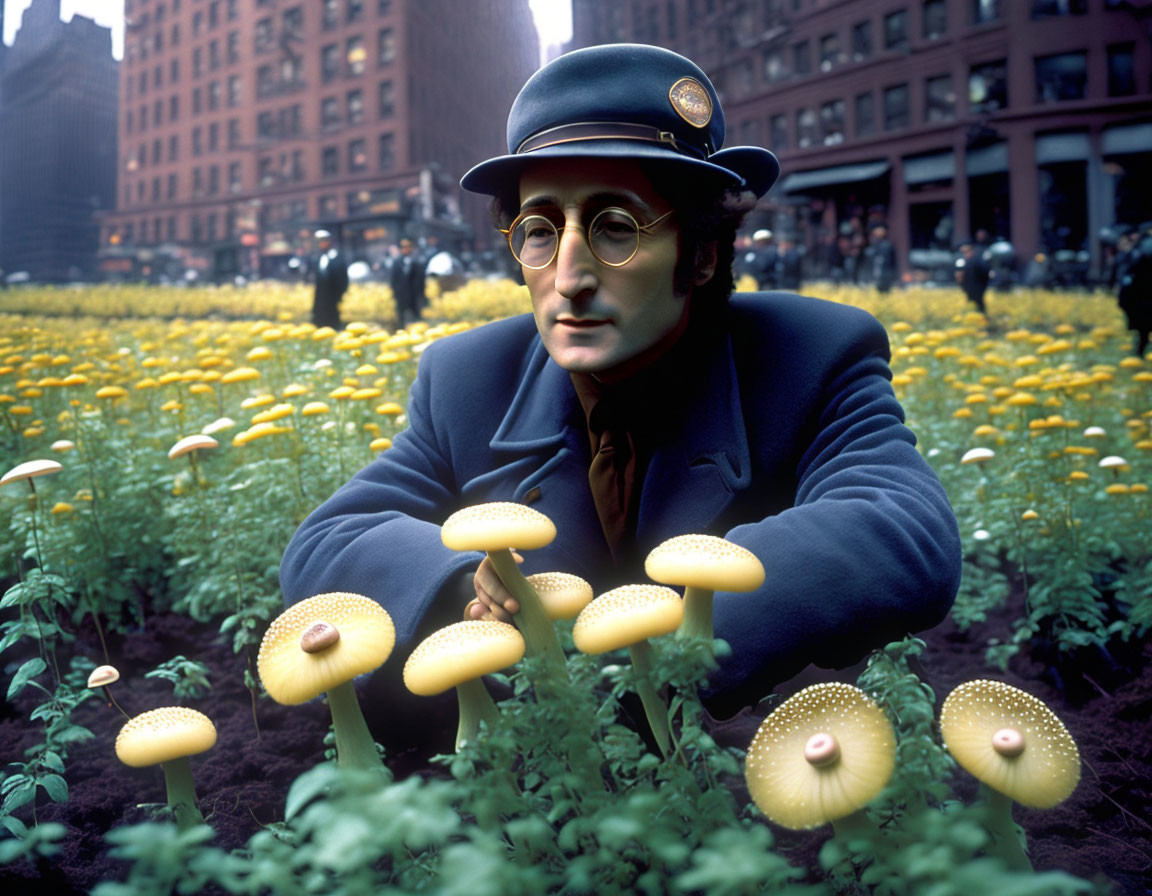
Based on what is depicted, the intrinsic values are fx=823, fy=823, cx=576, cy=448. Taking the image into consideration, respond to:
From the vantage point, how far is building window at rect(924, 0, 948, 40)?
20.9 m

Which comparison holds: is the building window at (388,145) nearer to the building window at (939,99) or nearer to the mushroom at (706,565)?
the mushroom at (706,565)

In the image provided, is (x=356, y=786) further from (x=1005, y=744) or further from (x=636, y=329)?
(x=636, y=329)

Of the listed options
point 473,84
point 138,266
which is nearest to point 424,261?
point 138,266

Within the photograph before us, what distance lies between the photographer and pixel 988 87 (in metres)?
21.5

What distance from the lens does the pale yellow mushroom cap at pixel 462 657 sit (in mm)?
1097

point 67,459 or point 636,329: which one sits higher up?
point 636,329

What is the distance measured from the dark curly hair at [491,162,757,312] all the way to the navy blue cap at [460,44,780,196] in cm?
4

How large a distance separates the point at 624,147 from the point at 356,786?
4.11 feet

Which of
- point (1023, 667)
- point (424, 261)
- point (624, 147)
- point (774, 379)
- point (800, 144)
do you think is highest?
point (800, 144)

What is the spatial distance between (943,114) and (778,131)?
5.65 m

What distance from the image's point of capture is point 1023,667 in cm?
284

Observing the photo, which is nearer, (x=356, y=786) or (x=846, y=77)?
(x=356, y=786)

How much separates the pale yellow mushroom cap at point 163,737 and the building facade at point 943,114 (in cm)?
1459

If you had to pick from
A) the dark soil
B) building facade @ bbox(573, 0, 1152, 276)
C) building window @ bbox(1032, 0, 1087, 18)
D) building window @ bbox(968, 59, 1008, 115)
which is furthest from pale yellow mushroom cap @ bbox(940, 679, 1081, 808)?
building window @ bbox(968, 59, 1008, 115)
